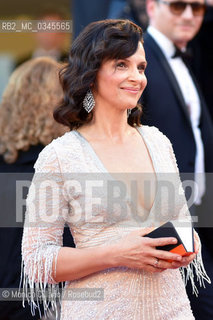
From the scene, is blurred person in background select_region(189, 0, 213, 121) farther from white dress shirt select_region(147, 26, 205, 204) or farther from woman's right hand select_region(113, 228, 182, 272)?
woman's right hand select_region(113, 228, 182, 272)

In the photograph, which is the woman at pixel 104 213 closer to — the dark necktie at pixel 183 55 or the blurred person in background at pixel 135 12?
the dark necktie at pixel 183 55

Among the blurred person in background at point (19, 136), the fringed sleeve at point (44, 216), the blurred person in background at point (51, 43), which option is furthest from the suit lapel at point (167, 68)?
the fringed sleeve at point (44, 216)

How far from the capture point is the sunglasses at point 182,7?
13.5 feet

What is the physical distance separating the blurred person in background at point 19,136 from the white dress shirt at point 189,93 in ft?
2.25

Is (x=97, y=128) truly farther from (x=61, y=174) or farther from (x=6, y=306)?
(x=6, y=306)

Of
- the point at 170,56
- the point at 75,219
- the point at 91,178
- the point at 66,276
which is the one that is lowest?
the point at 66,276

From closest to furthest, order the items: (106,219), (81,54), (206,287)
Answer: (106,219)
(81,54)
(206,287)

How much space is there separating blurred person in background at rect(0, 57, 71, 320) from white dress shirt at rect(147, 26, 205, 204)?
27.0 inches

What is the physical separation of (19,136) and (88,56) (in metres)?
1.33

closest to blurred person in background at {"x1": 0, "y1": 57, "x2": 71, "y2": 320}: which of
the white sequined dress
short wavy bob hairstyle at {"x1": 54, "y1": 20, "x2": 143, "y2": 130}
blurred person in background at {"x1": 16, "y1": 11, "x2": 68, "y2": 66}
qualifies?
short wavy bob hairstyle at {"x1": 54, "y1": 20, "x2": 143, "y2": 130}

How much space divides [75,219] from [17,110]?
1545 millimetres

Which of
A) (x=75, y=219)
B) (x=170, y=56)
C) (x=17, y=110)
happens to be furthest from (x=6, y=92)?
(x=75, y=219)

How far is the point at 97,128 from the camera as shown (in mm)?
2518

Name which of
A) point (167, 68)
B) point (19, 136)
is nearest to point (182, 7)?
point (167, 68)
